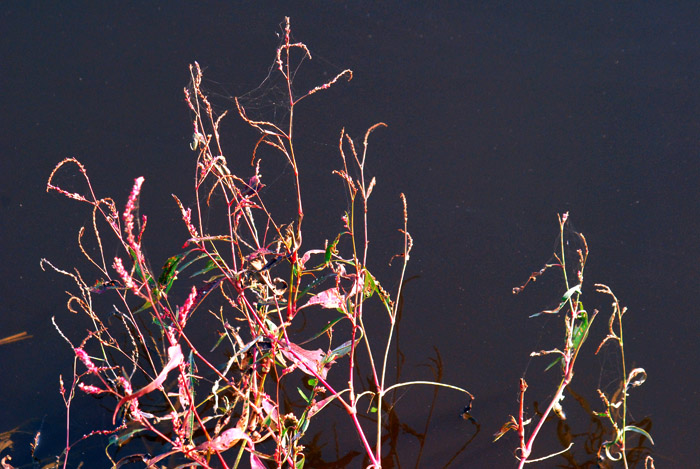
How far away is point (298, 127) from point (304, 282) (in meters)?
0.31

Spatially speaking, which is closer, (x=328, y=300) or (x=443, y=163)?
(x=328, y=300)

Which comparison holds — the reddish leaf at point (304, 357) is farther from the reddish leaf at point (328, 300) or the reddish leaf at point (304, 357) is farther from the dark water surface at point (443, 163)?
the dark water surface at point (443, 163)

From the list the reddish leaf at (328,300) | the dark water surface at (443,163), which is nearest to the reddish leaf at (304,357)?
the reddish leaf at (328,300)

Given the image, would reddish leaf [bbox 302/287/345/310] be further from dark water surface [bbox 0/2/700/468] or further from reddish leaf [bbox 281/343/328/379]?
dark water surface [bbox 0/2/700/468]

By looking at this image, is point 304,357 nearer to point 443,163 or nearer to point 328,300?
point 328,300

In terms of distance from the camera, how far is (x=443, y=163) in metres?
1.14

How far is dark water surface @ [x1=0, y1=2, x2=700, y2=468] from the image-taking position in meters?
1.09

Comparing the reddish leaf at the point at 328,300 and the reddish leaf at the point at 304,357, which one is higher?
the reddish leaf at the point at 328,300

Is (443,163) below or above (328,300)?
above

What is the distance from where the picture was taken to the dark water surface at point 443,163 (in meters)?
1.09

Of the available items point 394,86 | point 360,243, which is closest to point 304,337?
point 360,243

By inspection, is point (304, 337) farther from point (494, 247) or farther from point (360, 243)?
point (494, 247)

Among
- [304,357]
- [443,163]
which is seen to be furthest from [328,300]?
[443,163]

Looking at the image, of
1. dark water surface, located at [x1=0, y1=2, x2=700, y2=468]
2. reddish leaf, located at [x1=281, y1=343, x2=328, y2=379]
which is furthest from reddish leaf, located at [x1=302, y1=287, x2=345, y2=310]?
dark water surface, located at [x1=0, y1=2, x2=700, y2=468]
